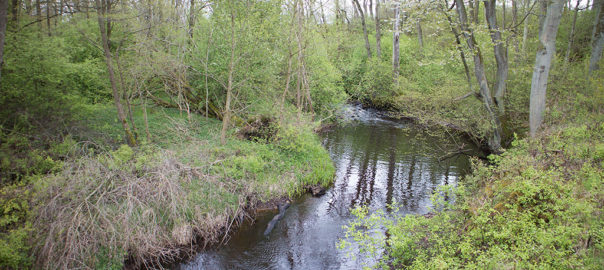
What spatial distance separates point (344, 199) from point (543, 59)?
7.32 metres

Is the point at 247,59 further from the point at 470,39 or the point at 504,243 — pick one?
the point at 504,243

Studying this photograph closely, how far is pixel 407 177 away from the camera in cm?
1209

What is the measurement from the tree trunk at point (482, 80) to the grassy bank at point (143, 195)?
6664 mm

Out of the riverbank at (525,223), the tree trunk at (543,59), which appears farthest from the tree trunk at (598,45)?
the riverbank at (525,223)

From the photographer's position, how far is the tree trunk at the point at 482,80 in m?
11.3

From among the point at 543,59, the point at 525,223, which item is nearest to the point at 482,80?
the point at 543,59

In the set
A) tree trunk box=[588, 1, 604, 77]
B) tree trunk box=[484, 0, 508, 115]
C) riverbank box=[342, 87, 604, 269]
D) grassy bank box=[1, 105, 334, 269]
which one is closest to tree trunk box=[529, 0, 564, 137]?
tree trunk box=[484, 0, 508, 115]

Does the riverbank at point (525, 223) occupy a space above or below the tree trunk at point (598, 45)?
below

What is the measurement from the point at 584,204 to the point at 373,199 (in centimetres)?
626

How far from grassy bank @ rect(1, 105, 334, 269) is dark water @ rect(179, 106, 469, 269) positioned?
742 millimetres

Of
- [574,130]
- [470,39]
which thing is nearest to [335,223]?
[574,130]

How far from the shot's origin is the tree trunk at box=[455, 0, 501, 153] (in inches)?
446

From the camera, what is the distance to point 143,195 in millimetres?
7078

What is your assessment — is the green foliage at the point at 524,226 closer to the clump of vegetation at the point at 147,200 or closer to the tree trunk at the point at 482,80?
the clump of vegetation at the point at 147,200
